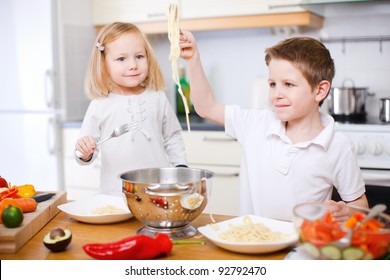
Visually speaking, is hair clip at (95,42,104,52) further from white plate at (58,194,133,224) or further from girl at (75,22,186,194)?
white plate at (58,194,133,224)

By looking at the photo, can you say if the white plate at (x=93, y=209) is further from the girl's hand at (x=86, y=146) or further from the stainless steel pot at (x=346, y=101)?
the stainless steel pot at (x=346, y=101)

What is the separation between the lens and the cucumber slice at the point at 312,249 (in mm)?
971

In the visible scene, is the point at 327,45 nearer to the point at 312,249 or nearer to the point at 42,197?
the point at 42,197

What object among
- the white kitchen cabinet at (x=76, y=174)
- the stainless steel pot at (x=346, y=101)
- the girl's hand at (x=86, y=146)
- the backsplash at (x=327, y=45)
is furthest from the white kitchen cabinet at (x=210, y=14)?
the girl's hand at (x=86, y=146)

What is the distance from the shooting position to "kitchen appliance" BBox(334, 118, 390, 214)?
251 centimetres

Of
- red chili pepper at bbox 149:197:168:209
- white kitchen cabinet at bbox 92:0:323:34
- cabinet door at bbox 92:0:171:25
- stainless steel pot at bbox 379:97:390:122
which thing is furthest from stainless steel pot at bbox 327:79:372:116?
red chili pepper at bbox 149:197:168:209

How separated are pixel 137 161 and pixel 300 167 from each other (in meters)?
0.71

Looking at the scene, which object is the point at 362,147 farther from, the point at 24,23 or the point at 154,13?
the point at 24,23

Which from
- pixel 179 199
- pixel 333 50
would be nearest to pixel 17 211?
pixel 179 199

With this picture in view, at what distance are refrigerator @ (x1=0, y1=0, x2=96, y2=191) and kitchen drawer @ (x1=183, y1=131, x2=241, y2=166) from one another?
2.82ft

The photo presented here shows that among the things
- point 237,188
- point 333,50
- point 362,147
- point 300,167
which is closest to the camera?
point 300,167

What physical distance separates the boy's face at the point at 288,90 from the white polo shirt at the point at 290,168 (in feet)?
0.32

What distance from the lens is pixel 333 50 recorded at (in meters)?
3.16

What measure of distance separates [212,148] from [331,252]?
1.98 m
